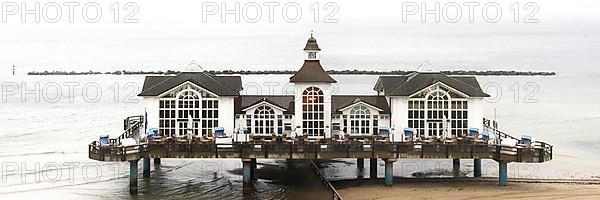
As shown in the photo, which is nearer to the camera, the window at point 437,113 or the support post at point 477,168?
the window at point 437,113

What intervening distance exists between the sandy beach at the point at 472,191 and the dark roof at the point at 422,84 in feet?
11.4

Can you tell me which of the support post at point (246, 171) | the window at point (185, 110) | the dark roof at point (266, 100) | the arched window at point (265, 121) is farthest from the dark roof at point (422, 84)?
the window at point (185, 110)

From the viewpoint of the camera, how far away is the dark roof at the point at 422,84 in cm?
3033

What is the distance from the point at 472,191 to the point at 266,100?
27.3 ft

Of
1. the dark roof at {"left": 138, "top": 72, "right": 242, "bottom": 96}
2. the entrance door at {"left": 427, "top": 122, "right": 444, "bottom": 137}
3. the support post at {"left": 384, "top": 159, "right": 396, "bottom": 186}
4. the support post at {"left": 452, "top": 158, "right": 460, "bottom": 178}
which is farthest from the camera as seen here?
the support post at {"left": 452, "top": 158, "right": 460, "bottom": 178}

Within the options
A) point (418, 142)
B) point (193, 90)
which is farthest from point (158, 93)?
point (418, 142)

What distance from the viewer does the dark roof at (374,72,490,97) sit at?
30.3 meters

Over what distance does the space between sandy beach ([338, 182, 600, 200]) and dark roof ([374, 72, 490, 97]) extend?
3479 millimetres

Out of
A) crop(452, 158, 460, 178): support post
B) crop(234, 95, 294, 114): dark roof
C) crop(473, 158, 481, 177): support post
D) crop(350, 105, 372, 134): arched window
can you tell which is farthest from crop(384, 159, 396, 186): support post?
crop(473, 158, 481, 177): support post

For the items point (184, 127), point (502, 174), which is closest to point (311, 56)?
point (184, 127)

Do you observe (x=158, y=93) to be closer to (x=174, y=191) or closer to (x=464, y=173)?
(x=174, y=191)

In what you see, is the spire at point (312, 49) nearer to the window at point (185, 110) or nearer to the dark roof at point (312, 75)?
the dark roof at point (312, 75)

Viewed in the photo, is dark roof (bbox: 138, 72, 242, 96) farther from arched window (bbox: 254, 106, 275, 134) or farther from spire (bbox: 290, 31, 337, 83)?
spire (bbox: 290, 31, 337, 83)

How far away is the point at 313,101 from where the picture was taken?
30359mm
